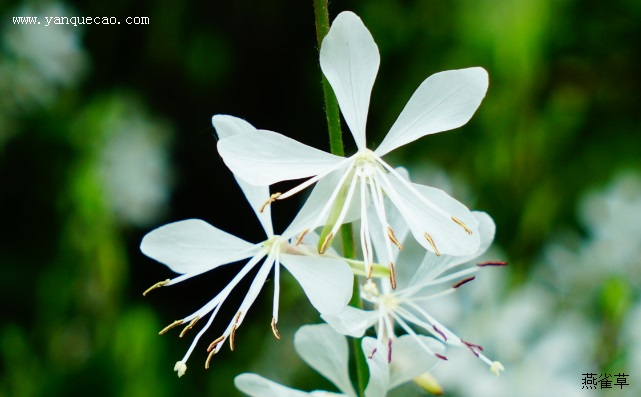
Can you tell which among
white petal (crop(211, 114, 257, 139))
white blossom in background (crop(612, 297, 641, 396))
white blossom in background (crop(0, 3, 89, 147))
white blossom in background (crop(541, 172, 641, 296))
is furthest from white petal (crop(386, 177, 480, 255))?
white blossom in background (crop(0, 3, 89, 147))

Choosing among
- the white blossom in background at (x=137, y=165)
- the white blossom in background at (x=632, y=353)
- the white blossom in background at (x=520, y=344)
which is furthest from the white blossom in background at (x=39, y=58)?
the white blossom in background at (x=632, y=353)

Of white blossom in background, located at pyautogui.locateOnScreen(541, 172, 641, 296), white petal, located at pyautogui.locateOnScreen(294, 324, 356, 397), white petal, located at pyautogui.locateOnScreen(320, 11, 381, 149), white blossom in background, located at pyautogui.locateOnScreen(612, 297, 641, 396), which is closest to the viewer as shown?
white petal, located at pyautogui.locateOnScreen(320, 11, 381, 149)

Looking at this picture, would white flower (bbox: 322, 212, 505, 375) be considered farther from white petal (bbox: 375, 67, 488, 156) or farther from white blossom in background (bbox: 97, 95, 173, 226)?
white blossom in background (bbox: 97, 95, 173, 226)

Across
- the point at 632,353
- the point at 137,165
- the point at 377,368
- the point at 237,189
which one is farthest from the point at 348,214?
the point at 137,165

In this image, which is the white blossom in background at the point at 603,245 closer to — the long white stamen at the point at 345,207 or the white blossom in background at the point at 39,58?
the long white stamen at the point at 345,207

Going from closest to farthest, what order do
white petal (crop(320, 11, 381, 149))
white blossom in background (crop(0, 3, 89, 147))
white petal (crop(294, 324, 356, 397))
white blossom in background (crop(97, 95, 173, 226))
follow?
white petal (crop(320, 11, 381, 149))
white petal (crop(294, 324, 356, 397))
white blossom in background (crop(0, 3, 89, 147))
white blossom in background (crop(97, 95, 173, 226))

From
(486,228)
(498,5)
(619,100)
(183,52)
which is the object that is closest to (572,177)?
(619,100)

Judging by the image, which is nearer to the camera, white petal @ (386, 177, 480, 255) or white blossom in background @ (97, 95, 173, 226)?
white petal @ (386, 177, 480, 255)
